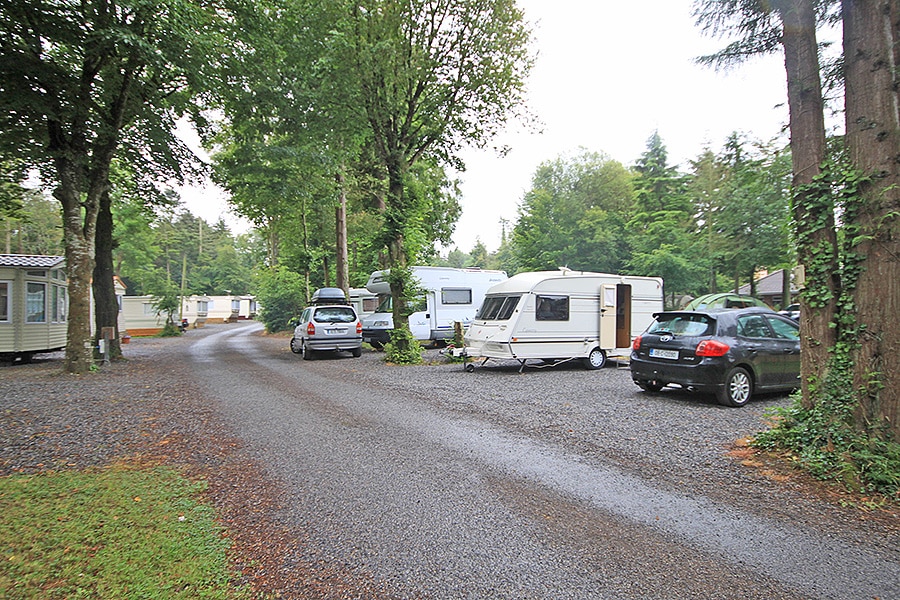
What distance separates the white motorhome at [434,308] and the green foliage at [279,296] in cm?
1292

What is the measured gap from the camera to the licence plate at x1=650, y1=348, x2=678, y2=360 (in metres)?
8.15

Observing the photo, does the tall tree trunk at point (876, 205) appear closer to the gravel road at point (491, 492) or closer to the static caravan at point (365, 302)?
the gravel road at point (491, 492)

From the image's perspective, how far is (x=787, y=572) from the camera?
2.94 m

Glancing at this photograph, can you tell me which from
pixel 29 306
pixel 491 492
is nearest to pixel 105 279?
pixel 29 306

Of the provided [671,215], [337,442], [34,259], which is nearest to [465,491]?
[337,442]

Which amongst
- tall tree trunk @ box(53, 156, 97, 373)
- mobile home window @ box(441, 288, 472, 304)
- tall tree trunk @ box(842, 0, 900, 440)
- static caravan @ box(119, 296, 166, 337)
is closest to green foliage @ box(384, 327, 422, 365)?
mobile home window @ box(441, 288, 472, 304)

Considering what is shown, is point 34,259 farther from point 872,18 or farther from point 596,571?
point 872,18

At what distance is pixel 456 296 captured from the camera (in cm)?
1938

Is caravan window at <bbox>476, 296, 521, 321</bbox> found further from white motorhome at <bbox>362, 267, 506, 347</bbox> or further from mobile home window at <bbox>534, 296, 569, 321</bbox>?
white motorhome at <bbox>362, 267, 506, 347</bbox>

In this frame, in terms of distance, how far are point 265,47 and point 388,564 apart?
12.6 m

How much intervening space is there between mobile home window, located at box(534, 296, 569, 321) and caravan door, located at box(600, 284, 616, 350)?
114 centimetres

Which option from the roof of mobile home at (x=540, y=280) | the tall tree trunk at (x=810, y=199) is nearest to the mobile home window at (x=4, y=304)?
the roof of mobile home at (x=540, y=280)

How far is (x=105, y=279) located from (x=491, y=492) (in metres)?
15.7

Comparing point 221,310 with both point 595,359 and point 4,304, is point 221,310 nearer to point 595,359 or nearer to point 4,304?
point 4,304
